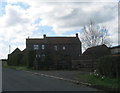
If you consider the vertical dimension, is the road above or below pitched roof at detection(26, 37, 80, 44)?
below

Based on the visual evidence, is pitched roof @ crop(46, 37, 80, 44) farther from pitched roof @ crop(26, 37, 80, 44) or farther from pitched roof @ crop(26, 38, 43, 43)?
pitched roof @ crop(26, 38, 43, 43)

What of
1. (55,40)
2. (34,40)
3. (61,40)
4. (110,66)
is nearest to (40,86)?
(110,66)

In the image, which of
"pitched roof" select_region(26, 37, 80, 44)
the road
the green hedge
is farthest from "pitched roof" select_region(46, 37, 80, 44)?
the road

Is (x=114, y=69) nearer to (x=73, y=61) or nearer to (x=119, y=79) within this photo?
(x=119, y=79)

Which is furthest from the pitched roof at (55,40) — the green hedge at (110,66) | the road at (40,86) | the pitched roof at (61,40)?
the road at (40,86)

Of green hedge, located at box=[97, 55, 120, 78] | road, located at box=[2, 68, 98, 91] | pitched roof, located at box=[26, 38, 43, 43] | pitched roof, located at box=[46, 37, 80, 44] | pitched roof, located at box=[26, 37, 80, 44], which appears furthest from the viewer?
pitched roof, located at box=[46, 37, 80, 44]

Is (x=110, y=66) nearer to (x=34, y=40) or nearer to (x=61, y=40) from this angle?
(x=34, y=40)

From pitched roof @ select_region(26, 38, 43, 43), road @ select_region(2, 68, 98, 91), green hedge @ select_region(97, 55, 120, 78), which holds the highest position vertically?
pitched roof @ select_region(26, 38, 43, 43)

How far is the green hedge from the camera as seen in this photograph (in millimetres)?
20844

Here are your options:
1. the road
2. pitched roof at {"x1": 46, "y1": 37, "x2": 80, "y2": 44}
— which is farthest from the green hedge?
pitched roof at {"x1": 46, "y1": 37, "x2": 80, "y2": 44}

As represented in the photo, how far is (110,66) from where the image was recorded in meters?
22.1

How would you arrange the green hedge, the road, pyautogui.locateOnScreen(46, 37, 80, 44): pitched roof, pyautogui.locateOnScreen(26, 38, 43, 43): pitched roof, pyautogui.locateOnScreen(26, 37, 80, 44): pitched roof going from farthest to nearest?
pyautogui.locateOnScreen(46, 37, 80, 44): pitched roof → pyautogui.locateOnScreen(26, 37, 80, 44): pitched roof → pyautogui.locateOnScreen(26, 38, 43, 43): pitched roof → the green hedge → the road

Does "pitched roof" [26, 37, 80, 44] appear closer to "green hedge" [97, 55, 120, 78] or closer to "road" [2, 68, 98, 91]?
"green hedge" [97, 55, 120, 78]

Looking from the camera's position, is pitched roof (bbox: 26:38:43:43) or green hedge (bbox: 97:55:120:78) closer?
green hedge (bbox: 97:55:120:78)
